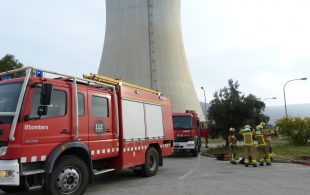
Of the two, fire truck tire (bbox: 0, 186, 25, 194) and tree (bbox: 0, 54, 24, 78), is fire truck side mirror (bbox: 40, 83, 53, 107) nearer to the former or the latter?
fire truck tire (bbox: 0, 186, 25, 194)

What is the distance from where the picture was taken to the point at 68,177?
665 centimetres

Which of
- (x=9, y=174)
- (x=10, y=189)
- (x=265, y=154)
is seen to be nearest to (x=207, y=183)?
(x=10, y=189)

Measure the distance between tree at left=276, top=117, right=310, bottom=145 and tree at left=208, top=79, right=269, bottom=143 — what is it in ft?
6.13

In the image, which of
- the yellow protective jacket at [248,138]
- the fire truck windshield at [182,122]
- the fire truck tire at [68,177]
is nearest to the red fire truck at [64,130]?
the fire truck tire at [68,177]

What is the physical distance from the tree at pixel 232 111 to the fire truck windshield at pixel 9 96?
1664 centimetres

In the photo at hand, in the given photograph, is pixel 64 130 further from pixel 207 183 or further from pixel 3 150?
pixel 207 183

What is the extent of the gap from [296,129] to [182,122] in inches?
374

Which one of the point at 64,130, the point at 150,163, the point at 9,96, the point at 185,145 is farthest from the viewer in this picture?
the point at 185,145

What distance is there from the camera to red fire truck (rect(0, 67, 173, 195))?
19.6 feet

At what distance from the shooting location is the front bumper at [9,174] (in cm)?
573

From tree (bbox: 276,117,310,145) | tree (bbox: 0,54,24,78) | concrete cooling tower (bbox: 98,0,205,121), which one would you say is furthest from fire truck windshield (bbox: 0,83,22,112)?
concrete cooling tower (bbox: 98,0,205,121)

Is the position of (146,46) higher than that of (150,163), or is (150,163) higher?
(146,46)

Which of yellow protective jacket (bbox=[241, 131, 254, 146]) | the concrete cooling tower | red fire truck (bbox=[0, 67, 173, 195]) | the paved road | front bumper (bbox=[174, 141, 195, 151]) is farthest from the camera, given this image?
the concrete cooling tower

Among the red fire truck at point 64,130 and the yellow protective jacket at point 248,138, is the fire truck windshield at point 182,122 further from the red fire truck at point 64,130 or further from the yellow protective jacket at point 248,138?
the red fire truck at point 64,130
